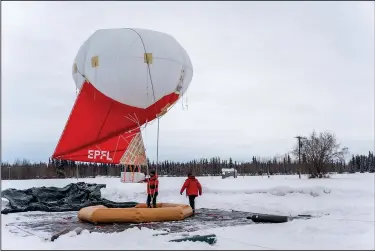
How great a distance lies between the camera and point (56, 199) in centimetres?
1784

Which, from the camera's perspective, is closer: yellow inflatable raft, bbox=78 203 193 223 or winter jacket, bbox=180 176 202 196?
yellow inflatable raft, bbox=78 203 193 223

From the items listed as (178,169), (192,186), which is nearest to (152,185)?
(192,186)

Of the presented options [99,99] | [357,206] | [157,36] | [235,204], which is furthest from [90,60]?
[357,206]

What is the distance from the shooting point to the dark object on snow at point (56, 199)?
15859 mm

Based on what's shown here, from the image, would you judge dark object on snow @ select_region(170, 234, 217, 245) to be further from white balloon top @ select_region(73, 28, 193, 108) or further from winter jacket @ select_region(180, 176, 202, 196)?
white balloon top @ select_region(73, 28, 193, 108)

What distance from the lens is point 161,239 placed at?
8.49 metres

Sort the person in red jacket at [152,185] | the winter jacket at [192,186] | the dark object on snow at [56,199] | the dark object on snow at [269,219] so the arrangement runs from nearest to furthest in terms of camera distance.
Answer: the dark object on snow at [269,219], the person in red jacket at [152,185], the winter jacket at [192,186], the dark object on snow at [56,199]

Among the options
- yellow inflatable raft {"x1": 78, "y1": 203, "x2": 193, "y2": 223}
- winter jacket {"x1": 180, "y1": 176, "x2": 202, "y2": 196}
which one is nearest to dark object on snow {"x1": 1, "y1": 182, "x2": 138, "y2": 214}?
winter jacket {"x1": 180, "y1": 176, "x2": 202, "y2": 196}

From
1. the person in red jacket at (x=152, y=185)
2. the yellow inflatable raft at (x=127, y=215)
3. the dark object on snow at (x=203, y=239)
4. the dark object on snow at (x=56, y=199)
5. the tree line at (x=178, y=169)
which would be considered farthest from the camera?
the tree line at (x=178, y=169)

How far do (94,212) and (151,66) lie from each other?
4822mm

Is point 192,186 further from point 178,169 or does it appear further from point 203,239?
point 178,169

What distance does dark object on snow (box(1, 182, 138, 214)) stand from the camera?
52.0ft

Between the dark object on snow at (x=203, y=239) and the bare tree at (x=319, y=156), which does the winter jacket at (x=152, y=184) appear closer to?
the dark object on snow at (x=203, y=239)

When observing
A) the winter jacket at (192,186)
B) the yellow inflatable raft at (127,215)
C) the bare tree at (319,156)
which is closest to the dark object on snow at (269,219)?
the yellow inflatable raft at (127,215)
